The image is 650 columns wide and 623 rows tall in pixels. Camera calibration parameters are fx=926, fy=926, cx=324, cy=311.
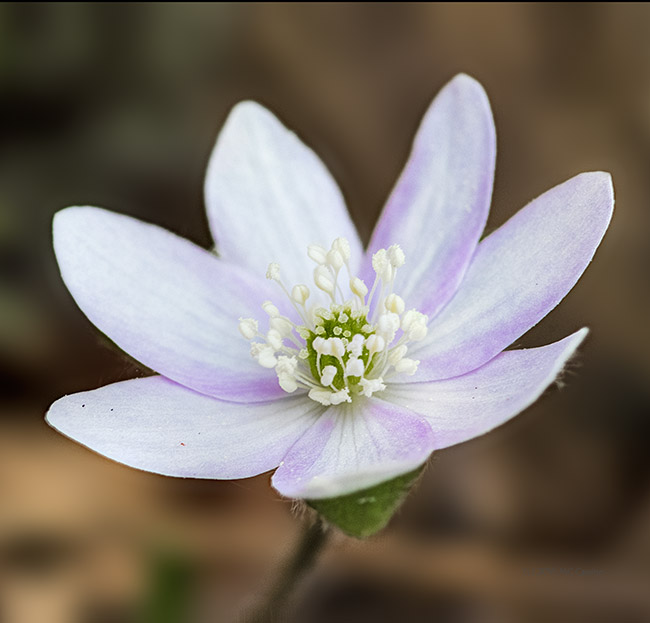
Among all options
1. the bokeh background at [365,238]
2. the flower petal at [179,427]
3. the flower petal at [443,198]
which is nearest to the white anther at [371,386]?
the flower petal at [179,427]

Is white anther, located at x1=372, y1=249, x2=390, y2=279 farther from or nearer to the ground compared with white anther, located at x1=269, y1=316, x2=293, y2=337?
farther from the ground

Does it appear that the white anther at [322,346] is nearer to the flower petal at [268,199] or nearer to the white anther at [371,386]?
the white anther at [371,386]

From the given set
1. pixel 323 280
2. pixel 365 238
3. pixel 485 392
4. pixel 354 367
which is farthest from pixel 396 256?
pixel 365 238

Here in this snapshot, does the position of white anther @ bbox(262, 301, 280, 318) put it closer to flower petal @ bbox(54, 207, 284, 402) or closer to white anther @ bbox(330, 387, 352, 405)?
flower petal @ bbox(54, 207, 284, 402)

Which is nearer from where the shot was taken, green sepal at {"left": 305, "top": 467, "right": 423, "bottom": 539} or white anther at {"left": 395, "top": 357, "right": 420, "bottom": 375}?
green sepal at {"left": 305, "top": 467, "right": 423, "bottom": 539}

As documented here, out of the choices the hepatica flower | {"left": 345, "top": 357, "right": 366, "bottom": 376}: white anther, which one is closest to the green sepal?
the hepatica flower

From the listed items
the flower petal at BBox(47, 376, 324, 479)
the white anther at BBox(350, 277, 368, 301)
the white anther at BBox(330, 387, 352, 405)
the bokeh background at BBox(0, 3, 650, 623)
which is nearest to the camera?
the flower petal at BBox(47, 376, 324, 479)

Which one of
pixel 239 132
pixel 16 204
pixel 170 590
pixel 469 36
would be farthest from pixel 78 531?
pixel 469 36

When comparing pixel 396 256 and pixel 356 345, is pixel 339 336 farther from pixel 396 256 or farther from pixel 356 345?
pixel 396 256
